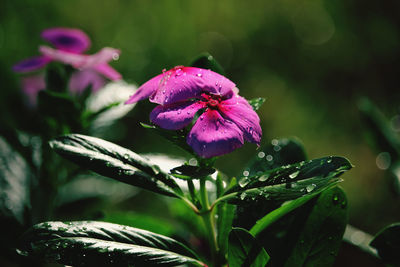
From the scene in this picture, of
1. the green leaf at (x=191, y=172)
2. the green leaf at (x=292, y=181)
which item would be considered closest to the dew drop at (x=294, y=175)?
the green leaf at (x=292, y=181)

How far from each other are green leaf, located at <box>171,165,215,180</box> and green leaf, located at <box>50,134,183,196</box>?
0.06 meters

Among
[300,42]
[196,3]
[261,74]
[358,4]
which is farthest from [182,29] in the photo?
[358,4]

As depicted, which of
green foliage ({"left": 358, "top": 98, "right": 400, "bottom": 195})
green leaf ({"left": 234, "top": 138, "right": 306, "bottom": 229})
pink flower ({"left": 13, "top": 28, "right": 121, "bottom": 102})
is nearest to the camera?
green leaf ({"left": 234, "top": 138, "right": 306, "bottom": 229})

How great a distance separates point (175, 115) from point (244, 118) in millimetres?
93

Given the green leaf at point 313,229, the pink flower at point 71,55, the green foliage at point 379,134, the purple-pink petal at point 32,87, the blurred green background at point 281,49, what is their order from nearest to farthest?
1. the green leaf at point 313,229
2. the pink flower at point 71,55
3. the green foliage at point 379,134
4. the purple-pink petal at point 32,87
5. the blurred green background at point 281,49

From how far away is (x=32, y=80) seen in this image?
4.46 ft

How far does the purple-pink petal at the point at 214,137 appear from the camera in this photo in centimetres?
50

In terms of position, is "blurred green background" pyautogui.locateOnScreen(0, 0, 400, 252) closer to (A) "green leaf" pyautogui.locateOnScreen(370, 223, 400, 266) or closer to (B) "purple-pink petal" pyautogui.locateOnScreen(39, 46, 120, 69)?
(B) "purple-pink petal" pyautogui.locateOnScreen(39, 46, 120, 69)

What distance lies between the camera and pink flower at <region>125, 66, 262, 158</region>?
51 cm

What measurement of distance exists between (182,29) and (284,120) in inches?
40.8

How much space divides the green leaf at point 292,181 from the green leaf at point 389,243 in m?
0.20

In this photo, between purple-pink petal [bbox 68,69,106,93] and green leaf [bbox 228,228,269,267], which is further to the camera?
purple-pink petal [bbox 68,69,106,93]

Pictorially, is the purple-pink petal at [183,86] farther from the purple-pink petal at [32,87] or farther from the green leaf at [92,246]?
the purple-pink petal at [32,87]

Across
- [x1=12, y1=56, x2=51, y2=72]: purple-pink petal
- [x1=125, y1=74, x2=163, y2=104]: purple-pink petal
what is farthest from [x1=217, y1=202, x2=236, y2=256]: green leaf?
[x1=12, y1=56, x2=51, y2=72]: purple-pink petal
